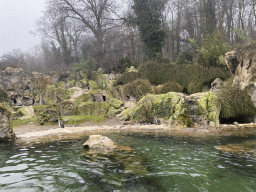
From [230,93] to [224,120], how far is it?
148 cm

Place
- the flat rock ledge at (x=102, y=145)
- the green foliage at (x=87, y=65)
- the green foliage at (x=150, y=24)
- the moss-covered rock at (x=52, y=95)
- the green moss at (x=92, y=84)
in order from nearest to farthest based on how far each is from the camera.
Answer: the flat rock ledge at (x=102, y=145) → the moss-covered rock at (x=52, y=95) → the green moss at (x=92, y=84) → the green foliage at (x=150, y=24) → the green foliage at (x=87, y=65)

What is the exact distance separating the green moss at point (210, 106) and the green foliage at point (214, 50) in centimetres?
471

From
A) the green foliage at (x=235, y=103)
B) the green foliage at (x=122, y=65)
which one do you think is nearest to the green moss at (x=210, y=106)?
the green foliage at (x=235, y=103)

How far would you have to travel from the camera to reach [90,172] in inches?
130

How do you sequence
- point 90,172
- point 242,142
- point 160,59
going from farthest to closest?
point 160,59 → point 242,142 → point 90,172

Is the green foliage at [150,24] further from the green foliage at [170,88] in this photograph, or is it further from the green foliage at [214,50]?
the green foliage at [170,88]

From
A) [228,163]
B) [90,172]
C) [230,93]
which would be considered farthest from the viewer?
[230,93]

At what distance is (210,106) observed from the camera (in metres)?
9.64

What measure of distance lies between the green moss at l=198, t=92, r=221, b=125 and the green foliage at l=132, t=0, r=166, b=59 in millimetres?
9994

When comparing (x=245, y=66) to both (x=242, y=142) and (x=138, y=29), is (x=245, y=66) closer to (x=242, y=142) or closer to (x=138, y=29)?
(x=242, y=142)

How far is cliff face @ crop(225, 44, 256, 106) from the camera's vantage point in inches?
373

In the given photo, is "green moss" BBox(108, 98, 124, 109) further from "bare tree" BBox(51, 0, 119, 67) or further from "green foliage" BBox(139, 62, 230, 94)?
"bare tree" BBox(51, 0, 119, 67)

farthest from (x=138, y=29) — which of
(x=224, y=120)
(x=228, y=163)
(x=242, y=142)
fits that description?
(x=228, y=163)

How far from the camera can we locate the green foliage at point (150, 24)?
19.0 metres
